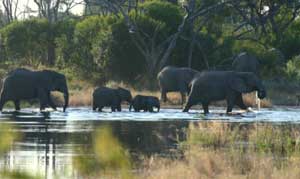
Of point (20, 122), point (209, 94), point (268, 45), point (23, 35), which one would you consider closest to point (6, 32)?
point (23, 35)

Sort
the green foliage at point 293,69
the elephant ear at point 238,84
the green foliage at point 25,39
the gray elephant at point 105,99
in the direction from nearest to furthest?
the elephant ear at point 238,84, the gray elephant at point 105,99, the green foliage at point 293,69, the green foliage at point 25,39

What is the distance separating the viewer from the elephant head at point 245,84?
35.2 m

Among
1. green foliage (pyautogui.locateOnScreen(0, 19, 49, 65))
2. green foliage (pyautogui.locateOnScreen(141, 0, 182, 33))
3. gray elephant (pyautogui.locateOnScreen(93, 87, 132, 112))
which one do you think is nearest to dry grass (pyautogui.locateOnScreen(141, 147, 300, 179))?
gray elephant (pyautogui.locateOnScreen(93, 87, 132, 112))

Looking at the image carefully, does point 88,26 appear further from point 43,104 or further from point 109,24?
point 43,104

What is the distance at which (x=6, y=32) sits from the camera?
62062 mm

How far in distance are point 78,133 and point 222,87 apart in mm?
13516

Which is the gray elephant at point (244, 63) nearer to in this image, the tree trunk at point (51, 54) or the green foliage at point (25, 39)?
the green foliage at point (25, 39)

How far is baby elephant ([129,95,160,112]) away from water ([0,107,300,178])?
7.69 ft

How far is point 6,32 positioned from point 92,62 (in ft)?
41.5

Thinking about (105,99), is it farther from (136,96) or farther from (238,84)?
(238,84)

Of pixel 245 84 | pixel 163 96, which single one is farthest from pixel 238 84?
pixel 163 96

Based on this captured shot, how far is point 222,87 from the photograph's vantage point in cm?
3547

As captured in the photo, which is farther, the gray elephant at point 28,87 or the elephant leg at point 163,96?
the elephant leg at point 163,96

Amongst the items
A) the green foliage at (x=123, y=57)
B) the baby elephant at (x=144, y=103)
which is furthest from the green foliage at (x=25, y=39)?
the baby elephant at (x=144, y=103)
